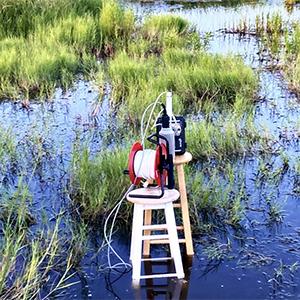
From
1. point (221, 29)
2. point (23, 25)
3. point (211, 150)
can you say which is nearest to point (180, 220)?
point (211, 150)

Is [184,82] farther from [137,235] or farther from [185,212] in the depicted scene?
[137,235]

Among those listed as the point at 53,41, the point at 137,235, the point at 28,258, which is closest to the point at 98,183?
the point at 28,258

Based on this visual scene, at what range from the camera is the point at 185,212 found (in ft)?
12.1

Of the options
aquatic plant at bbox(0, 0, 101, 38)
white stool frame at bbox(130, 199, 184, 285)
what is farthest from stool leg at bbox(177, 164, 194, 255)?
aquatic plant at bbox(0, 0, 101, 38)

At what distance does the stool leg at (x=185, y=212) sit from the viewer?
3.67m

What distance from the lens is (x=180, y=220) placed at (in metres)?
4.32

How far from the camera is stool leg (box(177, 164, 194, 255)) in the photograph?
12.0 feet

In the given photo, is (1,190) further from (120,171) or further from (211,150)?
(211,150)

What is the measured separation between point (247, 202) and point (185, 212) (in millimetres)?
1069

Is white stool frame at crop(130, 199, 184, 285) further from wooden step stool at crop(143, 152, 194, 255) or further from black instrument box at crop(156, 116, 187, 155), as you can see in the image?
black instrument box at crop(156, 116, 187, 155)

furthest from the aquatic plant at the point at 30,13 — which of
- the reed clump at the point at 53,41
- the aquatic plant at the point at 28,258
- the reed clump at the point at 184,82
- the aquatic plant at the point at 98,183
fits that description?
the aquatic plant at the point at 28,258

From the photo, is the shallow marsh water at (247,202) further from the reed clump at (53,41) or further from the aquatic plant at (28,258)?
Answer: the reed clump at (53,41)

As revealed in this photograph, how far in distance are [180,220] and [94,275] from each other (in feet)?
2.93

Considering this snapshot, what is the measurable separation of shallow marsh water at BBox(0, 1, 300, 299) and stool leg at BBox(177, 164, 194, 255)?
0.33ft
